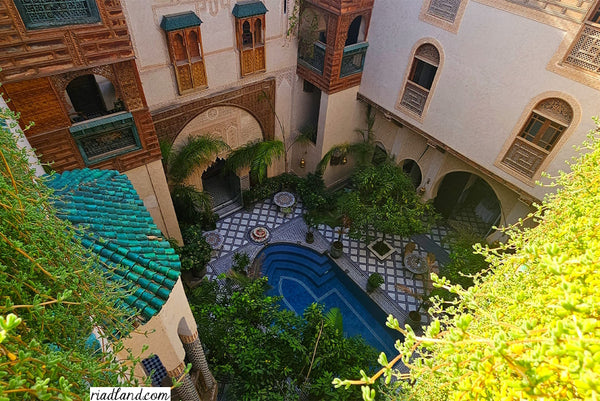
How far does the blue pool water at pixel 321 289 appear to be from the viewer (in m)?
8.77

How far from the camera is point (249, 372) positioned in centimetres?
532

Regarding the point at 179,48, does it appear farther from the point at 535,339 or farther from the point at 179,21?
the point at 535,339

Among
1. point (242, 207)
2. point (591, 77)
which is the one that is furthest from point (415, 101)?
point (242, 207)

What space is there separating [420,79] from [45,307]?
8583 millimetres

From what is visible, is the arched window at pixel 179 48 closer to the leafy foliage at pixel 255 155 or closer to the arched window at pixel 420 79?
the leafy foliage at pixel 255 155

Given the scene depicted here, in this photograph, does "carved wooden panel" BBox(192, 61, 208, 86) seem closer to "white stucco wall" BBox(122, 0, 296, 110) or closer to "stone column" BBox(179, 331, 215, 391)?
"white stucco wall" BBox(122, 0, 296, 110)

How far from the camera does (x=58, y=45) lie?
5121mm

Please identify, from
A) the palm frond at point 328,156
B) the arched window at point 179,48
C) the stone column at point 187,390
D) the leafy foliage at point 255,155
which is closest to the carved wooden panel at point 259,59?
the arched window at point 179,48

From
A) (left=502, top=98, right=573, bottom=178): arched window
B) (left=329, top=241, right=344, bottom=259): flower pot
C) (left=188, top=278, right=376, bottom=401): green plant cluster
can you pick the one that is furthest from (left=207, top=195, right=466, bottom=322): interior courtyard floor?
(left=502, top=98, right=573, bottom=178): arched window

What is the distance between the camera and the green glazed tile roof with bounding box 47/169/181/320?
3.77 metres

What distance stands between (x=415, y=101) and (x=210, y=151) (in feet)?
17.0

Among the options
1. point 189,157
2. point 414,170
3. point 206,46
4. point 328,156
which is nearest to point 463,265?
point 414,170

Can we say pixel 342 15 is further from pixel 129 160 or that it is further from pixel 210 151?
pixel 129 160

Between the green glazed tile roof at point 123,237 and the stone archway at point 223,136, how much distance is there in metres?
3.99
